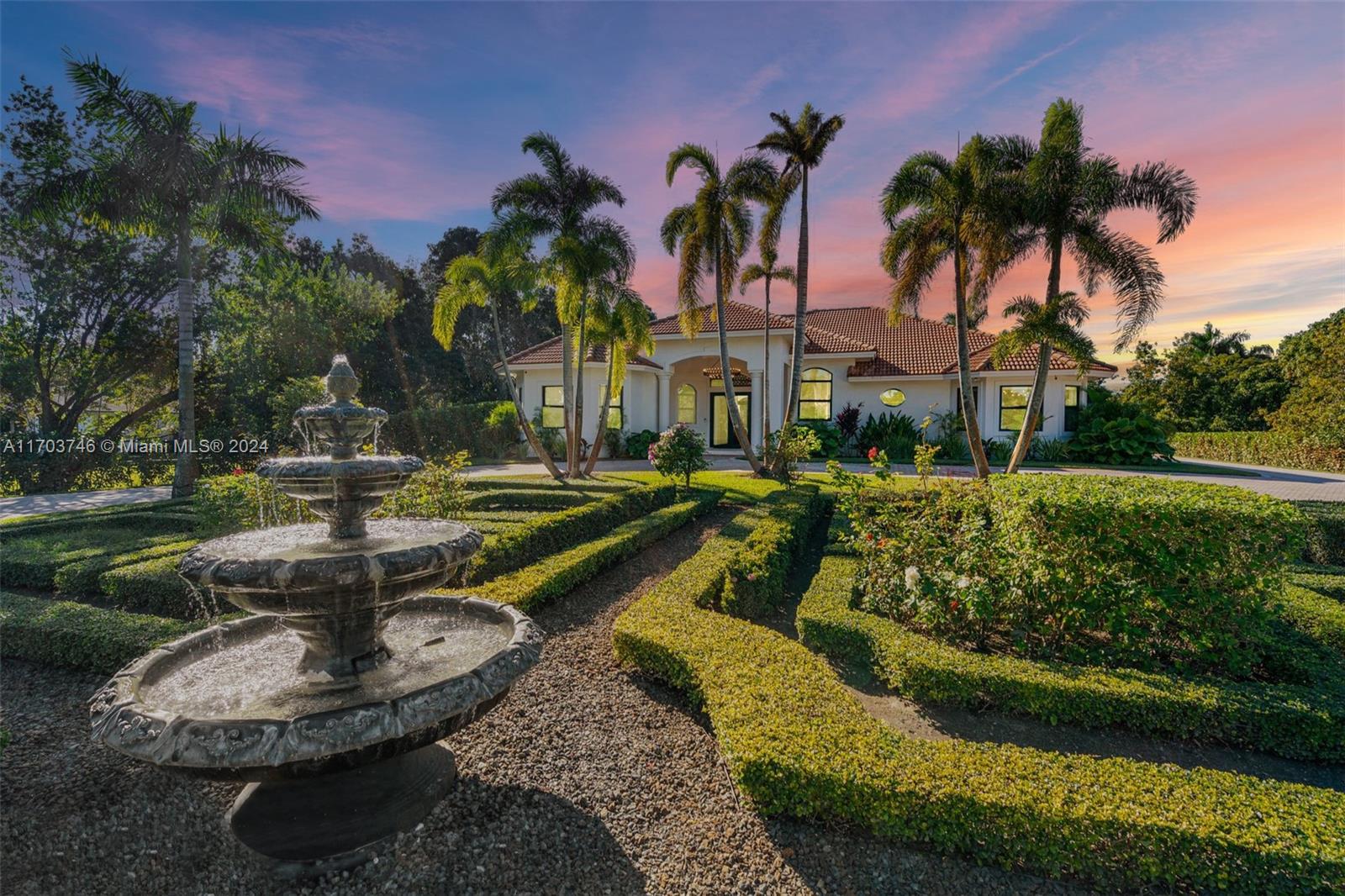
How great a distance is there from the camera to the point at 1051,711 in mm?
3875

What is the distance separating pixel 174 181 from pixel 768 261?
14802mm

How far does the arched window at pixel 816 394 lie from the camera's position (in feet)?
73.7

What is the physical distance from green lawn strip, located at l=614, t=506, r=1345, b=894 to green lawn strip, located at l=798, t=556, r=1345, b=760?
0.84m

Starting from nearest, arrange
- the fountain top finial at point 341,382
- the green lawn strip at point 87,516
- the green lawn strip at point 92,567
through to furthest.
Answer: the fountain top finial at point 341,382 → the green lawn strip at point 92,567 → the green lawn strip at point 87,516

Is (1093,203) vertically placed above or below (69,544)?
above

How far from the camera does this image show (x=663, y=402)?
914 inches

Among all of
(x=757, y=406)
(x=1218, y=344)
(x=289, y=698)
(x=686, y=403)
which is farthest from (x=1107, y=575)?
(x=1218, y=344)

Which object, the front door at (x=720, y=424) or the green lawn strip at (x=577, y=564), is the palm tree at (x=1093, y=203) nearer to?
the green lawn strip at (x=577, y=564)

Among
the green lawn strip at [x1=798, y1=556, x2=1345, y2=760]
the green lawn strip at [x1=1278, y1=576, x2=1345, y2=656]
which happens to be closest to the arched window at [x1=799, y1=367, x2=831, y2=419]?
the green lawn strip at [x1=1278, y1=576, x2=1345, y2=656]

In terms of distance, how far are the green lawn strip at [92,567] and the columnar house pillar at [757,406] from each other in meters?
16.9

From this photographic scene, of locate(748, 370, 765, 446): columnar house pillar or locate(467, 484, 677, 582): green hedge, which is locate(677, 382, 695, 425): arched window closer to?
locate(748, 370, 765, 446): columnar house pillar

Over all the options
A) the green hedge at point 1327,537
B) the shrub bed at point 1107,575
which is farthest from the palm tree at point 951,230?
the shrub bed at point 1107,575

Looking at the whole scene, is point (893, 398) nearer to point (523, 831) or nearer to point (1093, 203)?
point (1093, 203)

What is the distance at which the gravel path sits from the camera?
8.42ft
